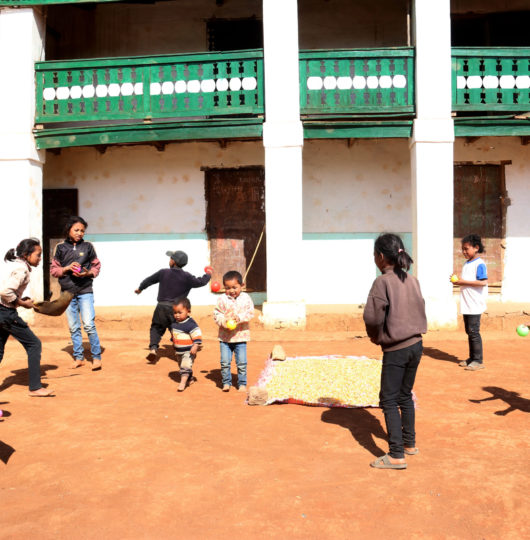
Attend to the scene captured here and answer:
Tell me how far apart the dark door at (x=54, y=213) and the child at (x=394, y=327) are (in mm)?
9877

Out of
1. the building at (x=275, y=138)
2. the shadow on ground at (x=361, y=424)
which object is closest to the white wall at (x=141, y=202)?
the building at (x=275, y=138)

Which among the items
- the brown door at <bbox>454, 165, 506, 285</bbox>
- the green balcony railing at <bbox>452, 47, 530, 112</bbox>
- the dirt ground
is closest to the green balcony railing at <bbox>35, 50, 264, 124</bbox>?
the green balcony railing at <bbox>452, 47, 530, 112</bbox>

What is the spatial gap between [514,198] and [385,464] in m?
9.46

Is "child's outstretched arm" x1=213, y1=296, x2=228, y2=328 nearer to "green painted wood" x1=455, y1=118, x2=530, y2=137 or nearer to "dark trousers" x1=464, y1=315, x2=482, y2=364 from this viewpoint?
"dark trousers" x1=464, y1=315, x2=482, y2=364

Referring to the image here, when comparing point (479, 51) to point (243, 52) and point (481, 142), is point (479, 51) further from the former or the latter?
point (243, 52)

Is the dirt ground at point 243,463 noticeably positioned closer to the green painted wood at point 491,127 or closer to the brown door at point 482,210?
the green painted wood at point 491,127

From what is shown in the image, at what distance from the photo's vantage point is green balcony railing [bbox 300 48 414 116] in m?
10.6

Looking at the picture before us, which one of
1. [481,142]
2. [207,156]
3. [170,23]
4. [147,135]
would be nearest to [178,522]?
[147,135]

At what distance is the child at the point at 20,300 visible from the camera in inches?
224

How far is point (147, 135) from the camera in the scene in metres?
11.0

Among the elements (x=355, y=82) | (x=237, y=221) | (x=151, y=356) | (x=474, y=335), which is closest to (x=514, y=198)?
(x=355, y=82)

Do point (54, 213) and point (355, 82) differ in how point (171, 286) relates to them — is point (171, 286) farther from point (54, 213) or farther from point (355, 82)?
point (54, 213)

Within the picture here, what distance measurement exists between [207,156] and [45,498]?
31.3ft

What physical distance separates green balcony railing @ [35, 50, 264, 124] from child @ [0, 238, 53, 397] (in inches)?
222
